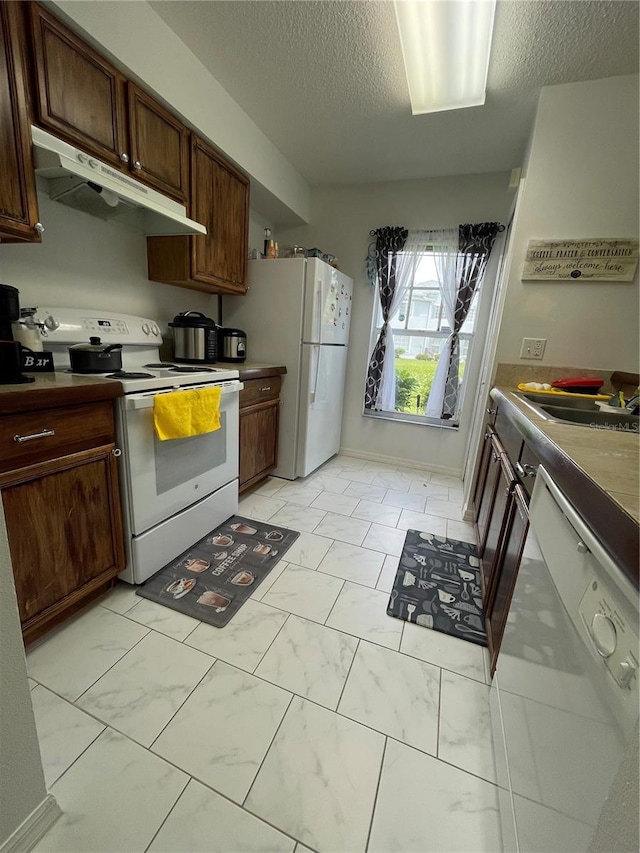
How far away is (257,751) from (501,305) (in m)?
2.37

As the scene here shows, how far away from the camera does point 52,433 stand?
1110mm

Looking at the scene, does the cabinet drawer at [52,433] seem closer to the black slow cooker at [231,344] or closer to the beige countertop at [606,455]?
the black slow cooker at [231,344]

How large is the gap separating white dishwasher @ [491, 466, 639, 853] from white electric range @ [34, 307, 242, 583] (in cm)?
138

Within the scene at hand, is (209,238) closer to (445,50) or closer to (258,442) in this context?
(258,442)

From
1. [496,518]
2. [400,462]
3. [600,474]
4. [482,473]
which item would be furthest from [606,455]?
[400,462]

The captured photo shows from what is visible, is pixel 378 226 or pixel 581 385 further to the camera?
pixel 378 226

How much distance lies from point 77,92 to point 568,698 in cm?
229

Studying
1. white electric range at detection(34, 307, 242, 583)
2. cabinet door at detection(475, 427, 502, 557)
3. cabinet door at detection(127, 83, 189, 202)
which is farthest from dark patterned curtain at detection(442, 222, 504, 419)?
cabinet door at detection(127, 83, 189, 202)

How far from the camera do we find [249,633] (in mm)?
1338

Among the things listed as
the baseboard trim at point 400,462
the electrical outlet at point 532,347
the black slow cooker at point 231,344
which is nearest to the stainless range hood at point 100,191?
the black slow cooker at point 231,344

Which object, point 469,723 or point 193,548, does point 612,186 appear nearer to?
point 469,723

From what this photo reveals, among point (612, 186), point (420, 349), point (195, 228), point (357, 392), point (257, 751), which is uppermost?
point (612, 186)

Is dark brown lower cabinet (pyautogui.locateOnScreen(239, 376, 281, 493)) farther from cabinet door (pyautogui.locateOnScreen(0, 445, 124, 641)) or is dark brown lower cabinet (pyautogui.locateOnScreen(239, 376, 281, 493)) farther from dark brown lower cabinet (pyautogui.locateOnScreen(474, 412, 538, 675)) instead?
dark brown lower cabinet (pyautogui.locateOnScreen(474, 412, 538, 675))

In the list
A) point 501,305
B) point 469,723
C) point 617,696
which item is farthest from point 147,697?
point 501,305
